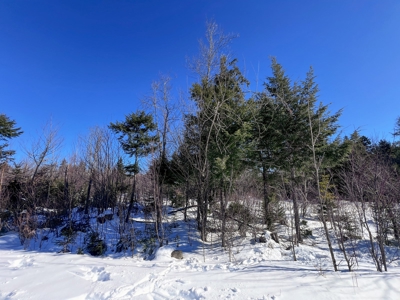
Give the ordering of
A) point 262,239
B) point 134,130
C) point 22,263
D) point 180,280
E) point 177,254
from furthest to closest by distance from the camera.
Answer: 1. point 134,130
2. point 262,239
3. point 177,254
4. point 22,263
5. point 180,280

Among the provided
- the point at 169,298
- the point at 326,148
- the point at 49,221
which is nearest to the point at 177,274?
the point at 169,298

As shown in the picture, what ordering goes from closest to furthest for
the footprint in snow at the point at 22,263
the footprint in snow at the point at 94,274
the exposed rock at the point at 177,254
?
the footprint in snow at the point at 94,274, the footprint in snow at the point at 22,263, the exposed rock at the point at 177,254

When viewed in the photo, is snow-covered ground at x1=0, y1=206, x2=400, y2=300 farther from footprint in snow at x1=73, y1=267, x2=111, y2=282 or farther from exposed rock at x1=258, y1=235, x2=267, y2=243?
exposed rock at x1=258, y1=235, x2=267, y2=243

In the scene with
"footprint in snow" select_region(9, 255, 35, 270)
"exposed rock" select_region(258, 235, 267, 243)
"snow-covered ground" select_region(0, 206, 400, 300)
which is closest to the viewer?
"snow-covered ground" select_region(0, 206, 400, 300)

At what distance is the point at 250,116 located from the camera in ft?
30.2

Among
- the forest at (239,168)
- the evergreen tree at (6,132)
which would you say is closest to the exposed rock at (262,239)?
the forest at (239,168)

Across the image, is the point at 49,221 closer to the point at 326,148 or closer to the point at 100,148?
the point at 100,148

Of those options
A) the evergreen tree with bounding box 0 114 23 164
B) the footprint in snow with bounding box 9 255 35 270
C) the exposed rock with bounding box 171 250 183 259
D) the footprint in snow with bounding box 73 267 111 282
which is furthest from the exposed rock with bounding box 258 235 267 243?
the evergreen tree with bounding box 0 114 23 164

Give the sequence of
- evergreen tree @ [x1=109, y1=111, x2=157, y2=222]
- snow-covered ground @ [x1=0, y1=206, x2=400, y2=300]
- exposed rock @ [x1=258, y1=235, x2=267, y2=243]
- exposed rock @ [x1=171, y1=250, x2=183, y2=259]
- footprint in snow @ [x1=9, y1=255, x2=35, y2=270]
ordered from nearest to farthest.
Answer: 1. snow-covered ground @ [x1=0, y1=206, x2=400, y2=300]
2. footprint in snow @ [x1=9, y1=255, x2=35, y2=270]
3. exposed rock @ [x1=171, y1=250, x2=183, y2=259]
4. exposed rock @ [x1=258, y1=235, x2=267, y2=243]
5. evergreen tree @ [x1=109, y1=111, x2=157, y2=222]

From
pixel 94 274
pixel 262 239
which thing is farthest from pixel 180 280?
pixel 262 239

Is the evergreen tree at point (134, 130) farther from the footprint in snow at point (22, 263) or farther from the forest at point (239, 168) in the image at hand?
the footprint in snow at point (22, 263)

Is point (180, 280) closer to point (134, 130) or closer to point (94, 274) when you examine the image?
point (94, 274)

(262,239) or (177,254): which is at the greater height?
(262,239)

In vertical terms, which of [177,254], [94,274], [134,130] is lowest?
[177,254]
